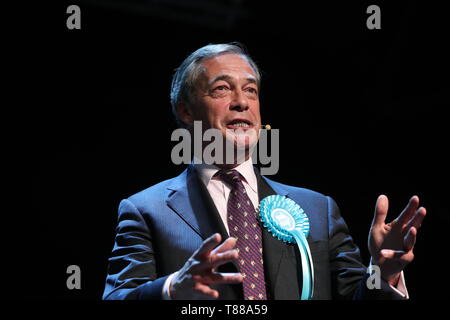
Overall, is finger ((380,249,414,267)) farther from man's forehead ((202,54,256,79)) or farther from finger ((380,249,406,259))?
man's forehead ((202,54,256,79))

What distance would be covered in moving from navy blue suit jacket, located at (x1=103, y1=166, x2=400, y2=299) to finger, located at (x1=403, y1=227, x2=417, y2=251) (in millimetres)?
146

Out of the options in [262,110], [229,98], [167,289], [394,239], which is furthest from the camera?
[262,110]

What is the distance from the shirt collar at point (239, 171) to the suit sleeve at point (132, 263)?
0.30 metres

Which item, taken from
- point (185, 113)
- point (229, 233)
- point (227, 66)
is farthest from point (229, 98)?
point (229, 233)

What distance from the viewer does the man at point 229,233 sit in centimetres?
157

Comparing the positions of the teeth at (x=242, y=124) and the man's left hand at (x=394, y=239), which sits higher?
the teeth at (x=242, y=124)

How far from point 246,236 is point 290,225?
6.6 inches

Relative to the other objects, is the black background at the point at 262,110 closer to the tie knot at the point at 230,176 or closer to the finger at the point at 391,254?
the tie knot at the point at 230,176

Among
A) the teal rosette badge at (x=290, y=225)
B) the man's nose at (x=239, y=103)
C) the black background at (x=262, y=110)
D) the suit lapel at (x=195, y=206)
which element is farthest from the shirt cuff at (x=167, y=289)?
the black background at (x=262, y=110)

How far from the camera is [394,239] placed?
5.27 ft

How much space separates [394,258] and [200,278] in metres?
0.61

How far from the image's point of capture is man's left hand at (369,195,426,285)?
5.11ft

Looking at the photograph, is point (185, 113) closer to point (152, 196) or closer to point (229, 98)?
point (229, 98)

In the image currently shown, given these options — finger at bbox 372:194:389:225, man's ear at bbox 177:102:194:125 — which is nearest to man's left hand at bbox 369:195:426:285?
finger at bbox 372:194:389:225
